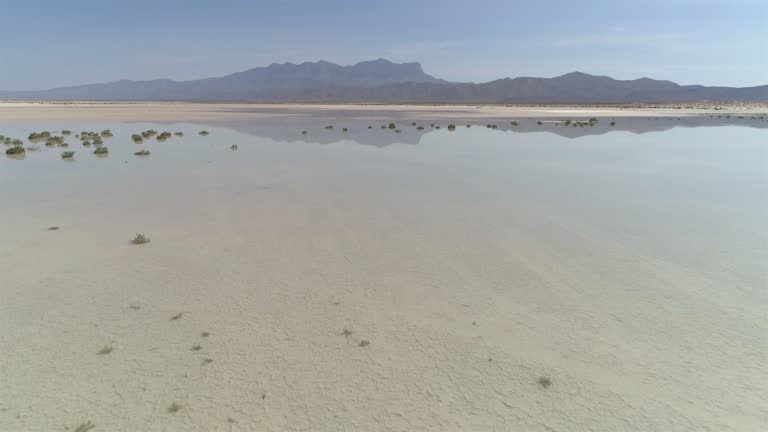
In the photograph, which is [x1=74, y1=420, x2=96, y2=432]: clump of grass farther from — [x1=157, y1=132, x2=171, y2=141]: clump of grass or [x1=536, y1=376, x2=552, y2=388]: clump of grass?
[x1=157, y1=132, x2=171, y2=141]: clump of grass

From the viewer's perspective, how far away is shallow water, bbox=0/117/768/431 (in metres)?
4.35

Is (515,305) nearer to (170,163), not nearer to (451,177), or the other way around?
(451,177)

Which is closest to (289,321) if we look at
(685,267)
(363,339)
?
(363,339)

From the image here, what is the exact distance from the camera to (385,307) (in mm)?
6234

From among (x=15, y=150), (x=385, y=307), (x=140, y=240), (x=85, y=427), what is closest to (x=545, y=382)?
(x=385, y=307)

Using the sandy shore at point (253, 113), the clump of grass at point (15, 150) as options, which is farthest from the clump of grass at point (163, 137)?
the sandy shore at point (253, 113)

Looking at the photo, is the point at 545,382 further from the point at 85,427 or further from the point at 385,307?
the point at 85,427

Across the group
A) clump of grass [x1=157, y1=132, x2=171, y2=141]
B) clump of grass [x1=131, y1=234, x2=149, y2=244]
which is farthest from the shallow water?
clump of grass [x1=157, y1=132, x2=171, y2=141]

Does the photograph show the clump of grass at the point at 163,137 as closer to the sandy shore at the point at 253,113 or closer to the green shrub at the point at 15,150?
the green shrub at the point at 15,150

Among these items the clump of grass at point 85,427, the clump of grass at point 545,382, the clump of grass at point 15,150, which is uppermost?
the clump of grass at point 15,150

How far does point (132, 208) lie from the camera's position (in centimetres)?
1123

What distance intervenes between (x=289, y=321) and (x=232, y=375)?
1219 mm

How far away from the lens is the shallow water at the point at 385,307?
14.3 feet

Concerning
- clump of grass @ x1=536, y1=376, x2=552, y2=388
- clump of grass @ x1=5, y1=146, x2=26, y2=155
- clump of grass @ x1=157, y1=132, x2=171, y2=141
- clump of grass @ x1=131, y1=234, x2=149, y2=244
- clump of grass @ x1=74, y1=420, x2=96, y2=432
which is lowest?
clump of grass @ x1=74, y1=420, x2=96, y2=432
